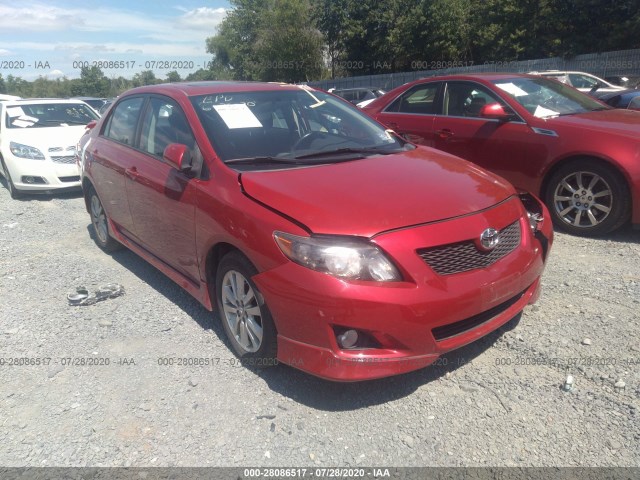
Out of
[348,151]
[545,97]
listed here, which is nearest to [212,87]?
[348,151]

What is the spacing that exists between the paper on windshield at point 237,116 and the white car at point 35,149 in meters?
5.78

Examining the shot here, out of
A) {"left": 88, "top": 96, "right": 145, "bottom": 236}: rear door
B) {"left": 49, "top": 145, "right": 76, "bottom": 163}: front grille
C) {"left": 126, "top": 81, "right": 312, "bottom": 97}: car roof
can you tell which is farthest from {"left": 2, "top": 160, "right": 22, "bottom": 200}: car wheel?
{"left": 126, "top": 81, "right": 312, "bottom": 97}: car roof

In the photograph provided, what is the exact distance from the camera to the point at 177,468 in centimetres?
245

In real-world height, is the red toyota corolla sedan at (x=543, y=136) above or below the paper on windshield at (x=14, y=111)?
below

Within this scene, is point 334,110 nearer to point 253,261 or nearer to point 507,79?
point 253,261

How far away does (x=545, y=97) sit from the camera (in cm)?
566

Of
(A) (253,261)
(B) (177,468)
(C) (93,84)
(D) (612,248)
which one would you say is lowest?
(B) (177,468)

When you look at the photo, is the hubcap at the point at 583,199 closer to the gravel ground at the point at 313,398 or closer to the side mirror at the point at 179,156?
the gravel ground at the point at 313,398

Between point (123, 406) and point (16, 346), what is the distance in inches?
52.1

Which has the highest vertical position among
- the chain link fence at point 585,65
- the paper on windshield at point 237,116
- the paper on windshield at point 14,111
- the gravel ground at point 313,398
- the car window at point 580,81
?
the chain link fence at point 585,65

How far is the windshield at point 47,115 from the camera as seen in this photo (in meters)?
9.04

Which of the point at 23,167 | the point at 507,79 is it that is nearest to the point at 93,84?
the point at 23,167

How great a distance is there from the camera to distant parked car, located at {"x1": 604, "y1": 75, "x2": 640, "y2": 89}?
1646 centimetres

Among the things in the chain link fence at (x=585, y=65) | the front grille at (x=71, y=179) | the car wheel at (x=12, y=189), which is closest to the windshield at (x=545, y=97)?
the front grille at (x=71, y=179)
